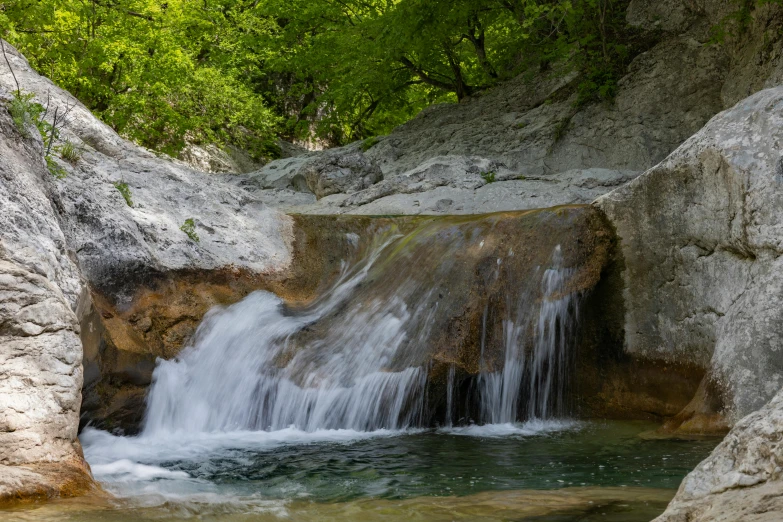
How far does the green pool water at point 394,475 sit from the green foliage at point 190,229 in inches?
94.2

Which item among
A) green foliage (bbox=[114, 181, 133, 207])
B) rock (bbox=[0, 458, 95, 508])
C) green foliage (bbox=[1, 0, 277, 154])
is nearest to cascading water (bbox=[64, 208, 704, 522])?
rock (bbox=[0, 458, 95, 508])

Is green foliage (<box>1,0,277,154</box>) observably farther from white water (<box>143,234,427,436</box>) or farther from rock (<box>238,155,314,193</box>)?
white water (<box>143,234,427,436</box>)

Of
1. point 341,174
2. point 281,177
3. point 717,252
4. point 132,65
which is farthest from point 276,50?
point 717,252

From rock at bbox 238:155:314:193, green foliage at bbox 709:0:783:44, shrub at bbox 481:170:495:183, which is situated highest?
green foliage at bbox 709:0:783:44

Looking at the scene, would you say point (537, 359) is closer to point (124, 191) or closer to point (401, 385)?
point (401, 385)

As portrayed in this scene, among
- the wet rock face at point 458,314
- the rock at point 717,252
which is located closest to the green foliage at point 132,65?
the wet rock face at point 458,314

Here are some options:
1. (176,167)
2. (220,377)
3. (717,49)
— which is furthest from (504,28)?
(220,377)

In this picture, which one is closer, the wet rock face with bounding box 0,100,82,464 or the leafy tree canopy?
the wet rock face with bounding box 0,100,82,464

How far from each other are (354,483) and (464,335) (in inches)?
94.7

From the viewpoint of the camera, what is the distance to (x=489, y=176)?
36.9ft

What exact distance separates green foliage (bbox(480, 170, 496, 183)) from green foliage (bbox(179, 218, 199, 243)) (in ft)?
15.7

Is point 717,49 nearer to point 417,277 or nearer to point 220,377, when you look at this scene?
point 417,277

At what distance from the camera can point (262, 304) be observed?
25.4ft

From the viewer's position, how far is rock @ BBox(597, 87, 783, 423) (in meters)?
5.61
